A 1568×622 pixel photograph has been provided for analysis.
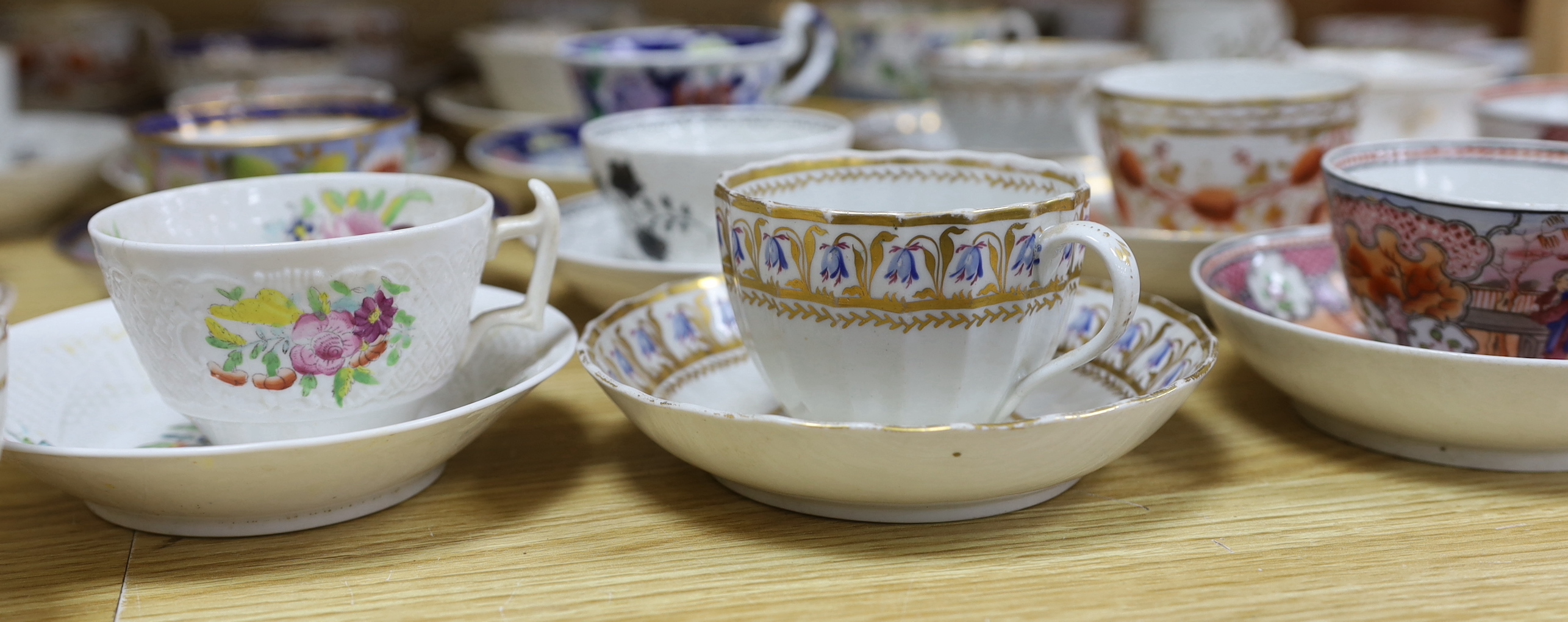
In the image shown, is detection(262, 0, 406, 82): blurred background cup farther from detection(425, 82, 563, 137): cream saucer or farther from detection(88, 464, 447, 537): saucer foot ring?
detection(88, 464, 447, 537): saucer foot ring

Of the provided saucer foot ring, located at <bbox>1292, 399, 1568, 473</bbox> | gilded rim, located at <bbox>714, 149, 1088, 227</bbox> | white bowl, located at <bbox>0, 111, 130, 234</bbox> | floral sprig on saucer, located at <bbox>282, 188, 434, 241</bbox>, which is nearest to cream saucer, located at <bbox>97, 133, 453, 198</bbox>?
white bowl, located at <bbox>0, 111, 130, 234</bbox>

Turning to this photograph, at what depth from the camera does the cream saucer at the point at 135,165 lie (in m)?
0.90

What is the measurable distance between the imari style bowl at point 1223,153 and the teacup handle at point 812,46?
0.31 metres

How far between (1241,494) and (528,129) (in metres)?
0.68

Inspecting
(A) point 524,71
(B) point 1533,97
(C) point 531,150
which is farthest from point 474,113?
(B) point 1533,97

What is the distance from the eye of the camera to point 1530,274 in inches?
19.9

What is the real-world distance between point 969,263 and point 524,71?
0.77 meters

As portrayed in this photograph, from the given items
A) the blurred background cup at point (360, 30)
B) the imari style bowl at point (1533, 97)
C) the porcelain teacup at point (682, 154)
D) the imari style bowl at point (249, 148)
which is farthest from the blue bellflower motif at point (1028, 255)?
the blurred background cup at point (360, 30)

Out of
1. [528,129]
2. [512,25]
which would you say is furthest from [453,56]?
[528,129]

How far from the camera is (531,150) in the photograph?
0.99 meters

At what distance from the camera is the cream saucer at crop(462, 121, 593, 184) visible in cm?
92

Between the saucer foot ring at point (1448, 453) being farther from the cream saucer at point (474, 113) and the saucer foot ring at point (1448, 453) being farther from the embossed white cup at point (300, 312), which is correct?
the cream saucer at point (474, 113)

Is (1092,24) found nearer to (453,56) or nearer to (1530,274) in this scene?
(453,56)

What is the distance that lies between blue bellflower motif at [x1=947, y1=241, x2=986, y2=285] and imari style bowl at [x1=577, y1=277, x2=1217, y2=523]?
0.05m
